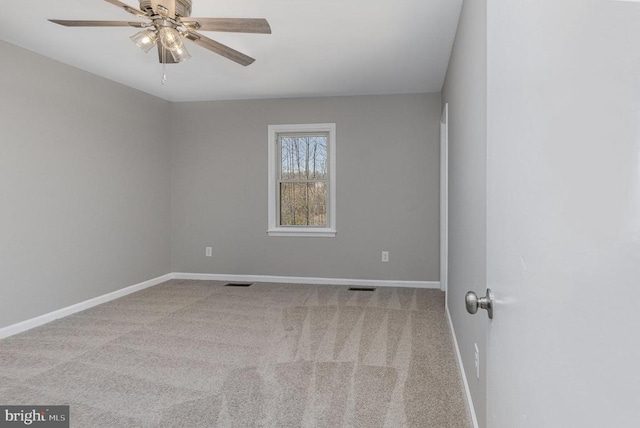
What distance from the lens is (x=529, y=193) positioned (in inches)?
26.7

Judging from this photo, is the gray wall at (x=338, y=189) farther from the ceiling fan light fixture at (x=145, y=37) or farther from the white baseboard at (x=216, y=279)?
the ceiling fan light fixture at (x=145, y=37)

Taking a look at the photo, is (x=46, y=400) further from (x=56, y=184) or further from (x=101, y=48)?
(x=101, y=48)

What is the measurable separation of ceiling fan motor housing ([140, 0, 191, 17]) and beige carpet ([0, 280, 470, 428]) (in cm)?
213

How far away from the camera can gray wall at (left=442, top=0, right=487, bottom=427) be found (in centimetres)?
183

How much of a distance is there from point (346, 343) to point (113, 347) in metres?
1.76

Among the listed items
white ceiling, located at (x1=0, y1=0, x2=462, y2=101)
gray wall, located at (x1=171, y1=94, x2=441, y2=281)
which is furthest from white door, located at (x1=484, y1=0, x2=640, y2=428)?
gray wall, located at (x1=171, y1=94, x2=441, y2=281)

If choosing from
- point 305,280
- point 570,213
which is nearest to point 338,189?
point 305,280

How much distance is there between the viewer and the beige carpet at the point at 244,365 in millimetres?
2143

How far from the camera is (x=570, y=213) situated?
1.66 feet

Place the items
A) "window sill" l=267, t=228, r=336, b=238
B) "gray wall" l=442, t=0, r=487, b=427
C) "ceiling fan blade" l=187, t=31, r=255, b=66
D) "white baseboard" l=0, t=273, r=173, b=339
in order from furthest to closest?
1. "window sill" l=267, t=228, r=336, b=238
2. "white baseboard" l=0, t=273, r=173, b=339
3. "ceiling fan blade" l=187, t=31, r=255, b=66
4. "gray wall" l=442, t=0, r=487, b=427

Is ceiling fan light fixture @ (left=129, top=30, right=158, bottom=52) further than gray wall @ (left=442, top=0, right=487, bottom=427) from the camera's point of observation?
Yes

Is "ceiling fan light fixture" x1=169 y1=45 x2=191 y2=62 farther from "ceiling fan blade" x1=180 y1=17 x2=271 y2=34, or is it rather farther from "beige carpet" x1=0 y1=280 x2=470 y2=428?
"beige carpet" x1=0 y1=280 x2=470 y2=428

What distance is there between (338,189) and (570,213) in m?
4.80

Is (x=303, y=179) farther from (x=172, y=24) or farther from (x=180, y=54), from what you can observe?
(x=172, y=24)
